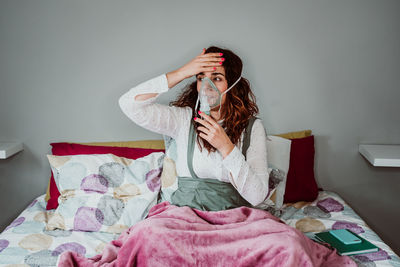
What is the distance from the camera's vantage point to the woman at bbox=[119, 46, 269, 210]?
1.41 meters

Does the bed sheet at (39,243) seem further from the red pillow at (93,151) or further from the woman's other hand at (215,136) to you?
the woman's other hand at (215,136)

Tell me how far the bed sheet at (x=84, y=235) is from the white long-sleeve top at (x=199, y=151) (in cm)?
35

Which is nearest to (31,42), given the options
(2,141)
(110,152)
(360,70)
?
(2,141)

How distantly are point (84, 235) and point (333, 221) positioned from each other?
1128mm

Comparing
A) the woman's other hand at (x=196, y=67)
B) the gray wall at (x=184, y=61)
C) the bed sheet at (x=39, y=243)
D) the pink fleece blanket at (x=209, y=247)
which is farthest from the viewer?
the gray wall at (x=184, y=61)

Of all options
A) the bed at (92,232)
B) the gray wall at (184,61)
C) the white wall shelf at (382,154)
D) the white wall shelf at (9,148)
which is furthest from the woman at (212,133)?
the white wall shelf at (9,148)

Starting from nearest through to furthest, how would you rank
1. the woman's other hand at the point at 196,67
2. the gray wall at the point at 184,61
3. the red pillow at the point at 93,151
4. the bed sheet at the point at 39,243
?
1. the bed sheet at the point at 39,243
2. the woman's other hand at the point at 196,67
3. the red pillow at the point at 93,151
4. the gray wall at the point at 184,61

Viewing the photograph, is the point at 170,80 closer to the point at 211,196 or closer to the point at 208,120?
the point at 208,120

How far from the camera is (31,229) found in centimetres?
157

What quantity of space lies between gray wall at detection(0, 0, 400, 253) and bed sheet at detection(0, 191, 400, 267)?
466mm

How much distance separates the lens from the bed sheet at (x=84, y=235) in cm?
135

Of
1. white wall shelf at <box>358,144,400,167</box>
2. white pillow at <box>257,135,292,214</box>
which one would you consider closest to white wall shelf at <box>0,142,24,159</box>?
white pillow at <box>257,135,292,214</box>

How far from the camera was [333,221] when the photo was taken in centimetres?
167

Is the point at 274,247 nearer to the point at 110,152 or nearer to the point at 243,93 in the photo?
the point at 243,93
